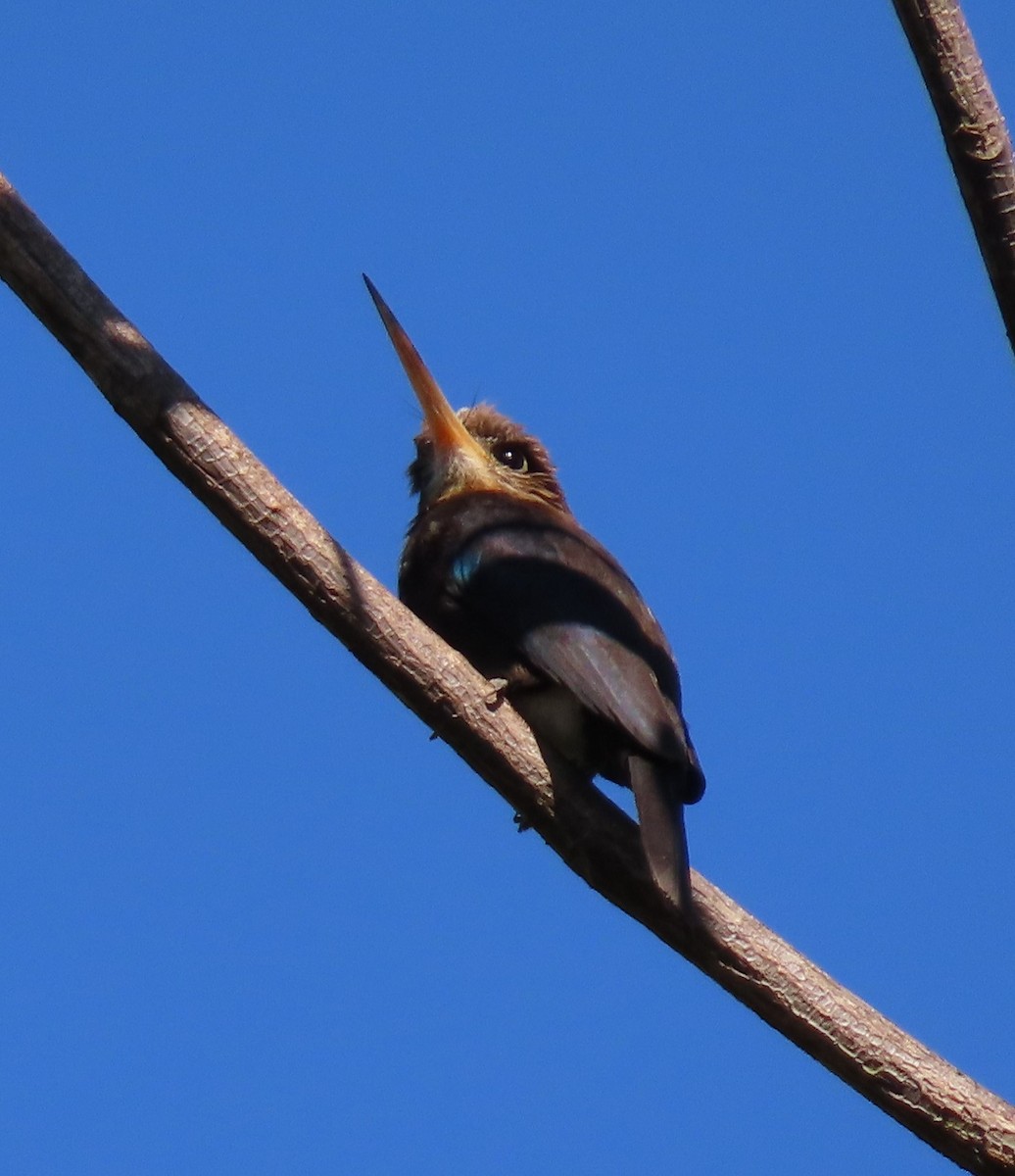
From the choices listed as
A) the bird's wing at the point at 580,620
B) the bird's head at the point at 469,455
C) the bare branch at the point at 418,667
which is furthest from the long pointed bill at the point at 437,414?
the bare branch at the point at 418,667

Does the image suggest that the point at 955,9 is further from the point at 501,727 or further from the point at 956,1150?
the point at 956,1150

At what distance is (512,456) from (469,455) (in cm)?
22

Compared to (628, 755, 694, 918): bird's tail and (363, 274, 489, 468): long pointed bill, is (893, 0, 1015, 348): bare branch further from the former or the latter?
(363, 274, 489, 468): long pointed bill

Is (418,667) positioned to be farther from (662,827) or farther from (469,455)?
(469,455)

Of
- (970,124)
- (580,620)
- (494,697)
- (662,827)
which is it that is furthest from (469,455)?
(970,124)

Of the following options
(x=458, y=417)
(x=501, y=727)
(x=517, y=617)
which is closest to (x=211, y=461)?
(x=501, y=727)

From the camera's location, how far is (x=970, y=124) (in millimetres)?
3158

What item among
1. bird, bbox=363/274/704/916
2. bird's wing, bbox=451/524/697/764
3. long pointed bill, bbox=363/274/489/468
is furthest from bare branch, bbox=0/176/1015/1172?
long pointed bill, bbox=363/274/489/468

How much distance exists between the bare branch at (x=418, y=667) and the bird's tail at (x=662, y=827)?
0.27ft

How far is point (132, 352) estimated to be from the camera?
367 cm

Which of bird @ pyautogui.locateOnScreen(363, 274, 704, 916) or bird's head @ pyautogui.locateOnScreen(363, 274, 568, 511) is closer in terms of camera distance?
bird @ pyautogui.locateOnScreen(363, 274, 704, 916)

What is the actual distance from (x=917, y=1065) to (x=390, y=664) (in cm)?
142

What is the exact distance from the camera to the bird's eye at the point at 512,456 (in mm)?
6039

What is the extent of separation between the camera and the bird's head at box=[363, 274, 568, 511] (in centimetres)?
578
